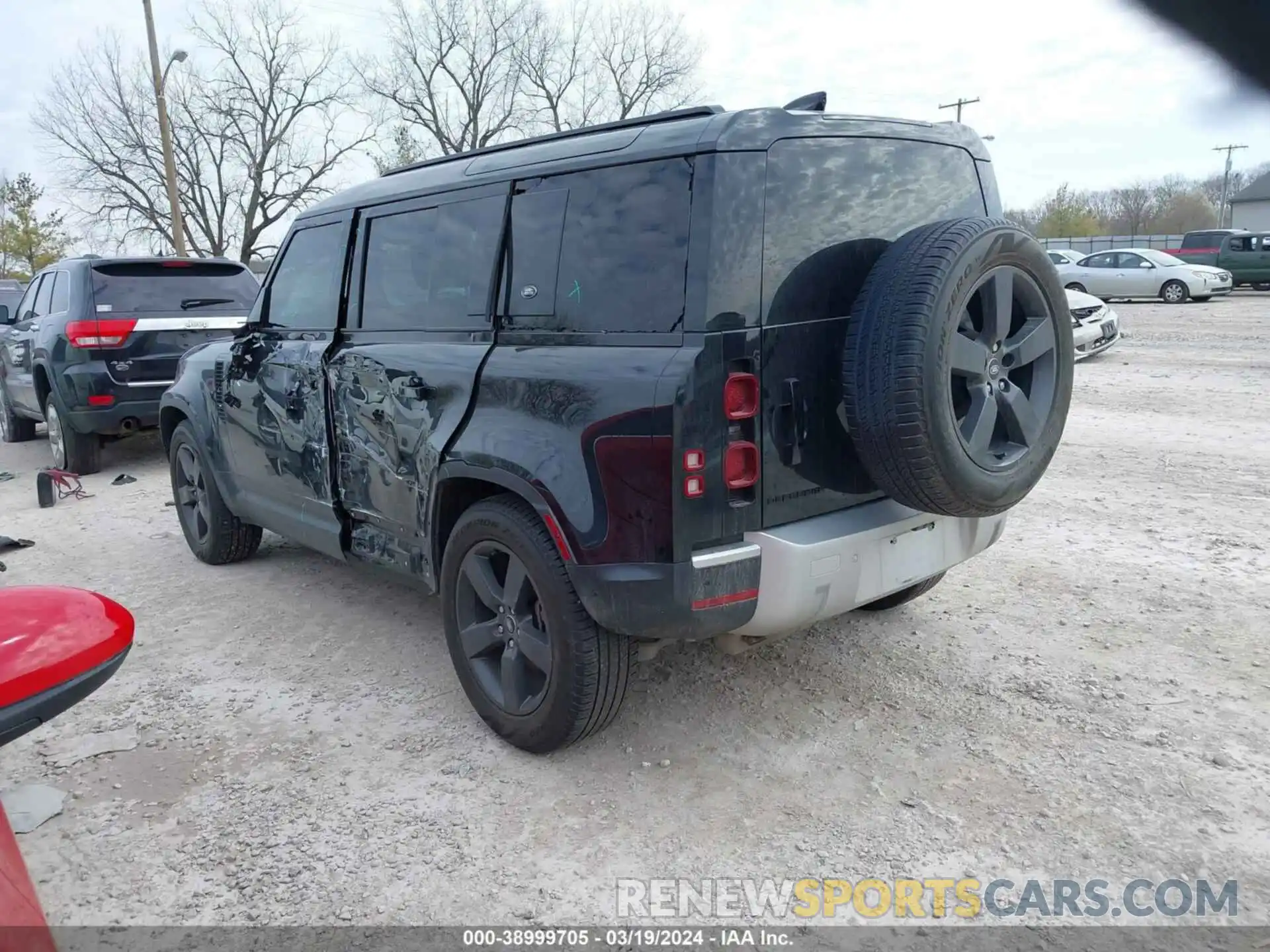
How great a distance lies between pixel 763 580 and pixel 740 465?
352 millimetres

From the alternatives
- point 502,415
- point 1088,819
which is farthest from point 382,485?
point 1088,819

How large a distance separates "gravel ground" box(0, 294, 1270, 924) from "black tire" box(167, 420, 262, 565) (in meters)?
0.24

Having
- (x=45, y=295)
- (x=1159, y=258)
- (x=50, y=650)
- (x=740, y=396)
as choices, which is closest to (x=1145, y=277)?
(x=1159, y=258)

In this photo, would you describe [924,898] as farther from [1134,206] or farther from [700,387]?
[1134,206]

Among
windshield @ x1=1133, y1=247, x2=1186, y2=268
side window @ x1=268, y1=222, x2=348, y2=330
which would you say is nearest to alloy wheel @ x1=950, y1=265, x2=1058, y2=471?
side window @ x1=268, y1=222, x2=348, y2=330

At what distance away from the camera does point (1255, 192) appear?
1.12 m

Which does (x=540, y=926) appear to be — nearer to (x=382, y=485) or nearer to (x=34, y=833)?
(x=34, y=833)

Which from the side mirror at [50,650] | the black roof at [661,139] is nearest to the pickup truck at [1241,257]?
the black roof at [661,139]

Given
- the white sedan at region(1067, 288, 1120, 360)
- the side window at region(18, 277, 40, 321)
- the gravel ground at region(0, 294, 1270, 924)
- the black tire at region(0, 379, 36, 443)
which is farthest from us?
the white sedan at region(1067, 288, 1120, 360)

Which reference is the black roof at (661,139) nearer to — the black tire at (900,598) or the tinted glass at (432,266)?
the tinted glass at (432,266)

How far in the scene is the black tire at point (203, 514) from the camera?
17.1ft

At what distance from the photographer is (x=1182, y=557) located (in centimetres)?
482

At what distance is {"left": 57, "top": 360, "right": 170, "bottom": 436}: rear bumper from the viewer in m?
7.70

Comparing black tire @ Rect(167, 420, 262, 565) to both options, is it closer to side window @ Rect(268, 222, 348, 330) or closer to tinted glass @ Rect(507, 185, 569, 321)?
side window @ Rect(268, 222, 348, 330)
